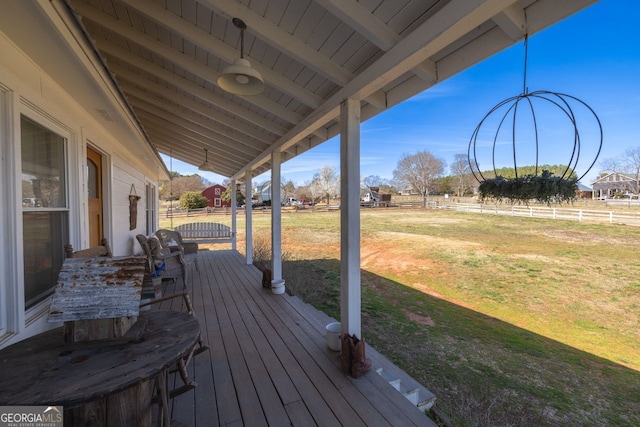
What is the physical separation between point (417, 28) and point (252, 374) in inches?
97.8

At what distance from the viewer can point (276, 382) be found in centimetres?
203

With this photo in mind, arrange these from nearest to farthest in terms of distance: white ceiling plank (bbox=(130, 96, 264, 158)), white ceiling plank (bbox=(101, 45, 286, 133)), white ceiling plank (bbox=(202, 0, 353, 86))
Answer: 1. white ceiling plank (bbox=(202, 0, 353, 86))
2. white ceiling plank (bbox=(101, 45, 286, 133))
3. white ceiling plank (bbox=(130, 96, 264, 158))

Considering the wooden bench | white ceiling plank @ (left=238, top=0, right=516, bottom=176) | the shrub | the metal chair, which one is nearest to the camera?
white ceiling plank @ (left=238, top=0, right=516, bottom=176)

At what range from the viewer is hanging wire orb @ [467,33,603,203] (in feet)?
5.18

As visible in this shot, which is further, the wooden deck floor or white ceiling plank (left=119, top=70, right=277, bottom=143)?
white ceiling plank (left=119, top=70, right=277, bottom=143)

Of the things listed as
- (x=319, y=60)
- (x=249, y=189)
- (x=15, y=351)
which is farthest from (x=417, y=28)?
(x=249, y=189)

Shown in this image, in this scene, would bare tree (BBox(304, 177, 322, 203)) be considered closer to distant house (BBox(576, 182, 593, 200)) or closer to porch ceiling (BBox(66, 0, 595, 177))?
porch ceiling (BBox(66, 0, 595, 177))

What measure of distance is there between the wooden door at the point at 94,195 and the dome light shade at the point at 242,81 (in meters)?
2.26

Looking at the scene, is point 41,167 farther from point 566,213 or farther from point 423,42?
point 566,213

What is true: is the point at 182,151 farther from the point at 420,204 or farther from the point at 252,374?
the point at 420,204

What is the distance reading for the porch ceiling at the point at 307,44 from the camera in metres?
1.37

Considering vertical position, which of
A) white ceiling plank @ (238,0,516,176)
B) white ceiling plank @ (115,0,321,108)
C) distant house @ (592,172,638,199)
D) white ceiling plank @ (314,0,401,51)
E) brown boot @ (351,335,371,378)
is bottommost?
brown boot @ (351,335,371,378)

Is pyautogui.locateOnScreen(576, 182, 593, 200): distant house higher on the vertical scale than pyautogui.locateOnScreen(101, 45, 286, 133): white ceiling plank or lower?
lower

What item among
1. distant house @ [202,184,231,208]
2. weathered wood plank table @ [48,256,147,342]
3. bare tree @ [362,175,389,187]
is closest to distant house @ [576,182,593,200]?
weathered wood plank table @ [48,256,147,342]
